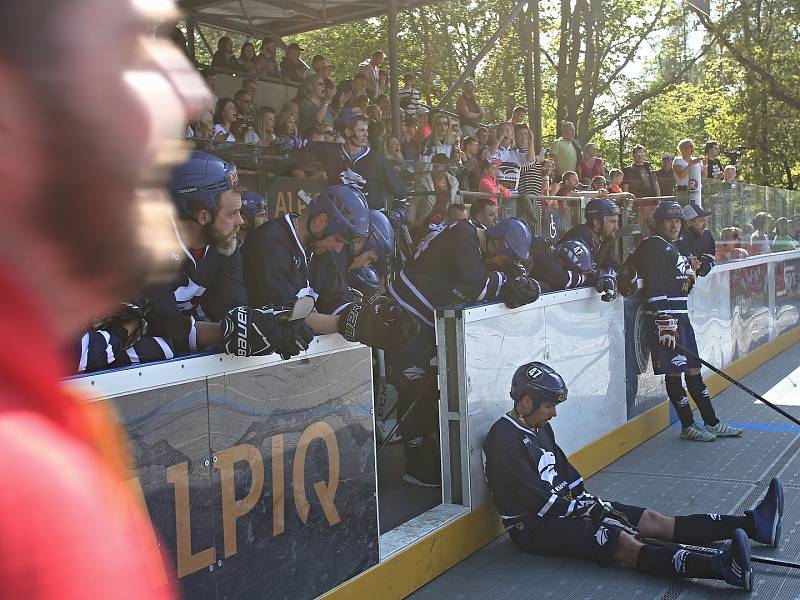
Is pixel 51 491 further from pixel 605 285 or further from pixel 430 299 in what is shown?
pixel 605 285

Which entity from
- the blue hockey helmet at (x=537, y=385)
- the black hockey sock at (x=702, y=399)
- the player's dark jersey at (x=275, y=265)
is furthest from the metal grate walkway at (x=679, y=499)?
the player's dark jersey at (x=275, y=265)

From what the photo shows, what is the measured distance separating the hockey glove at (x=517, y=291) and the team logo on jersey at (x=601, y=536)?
5.48 ft

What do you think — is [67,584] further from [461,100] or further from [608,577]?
[461,100]

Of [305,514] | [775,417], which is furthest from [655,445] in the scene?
[305,514]

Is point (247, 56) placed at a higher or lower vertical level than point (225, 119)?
higher

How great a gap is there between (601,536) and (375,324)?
1936mm

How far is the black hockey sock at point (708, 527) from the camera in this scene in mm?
5738

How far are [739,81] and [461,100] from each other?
22.7 m

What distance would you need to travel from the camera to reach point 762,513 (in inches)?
229

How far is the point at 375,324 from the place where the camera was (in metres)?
4.86

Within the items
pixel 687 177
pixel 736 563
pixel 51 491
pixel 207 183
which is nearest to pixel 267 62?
pixel 687 177

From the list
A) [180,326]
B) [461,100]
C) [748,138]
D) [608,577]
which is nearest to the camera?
[180,326]

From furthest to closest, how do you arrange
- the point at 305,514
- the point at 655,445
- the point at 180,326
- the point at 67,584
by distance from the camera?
the point at 655,445 → the point at 305,514 → the point at 180,326 → the point at 67,584

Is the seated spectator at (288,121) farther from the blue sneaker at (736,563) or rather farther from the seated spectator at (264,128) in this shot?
the blue sneaker at (736,563)
